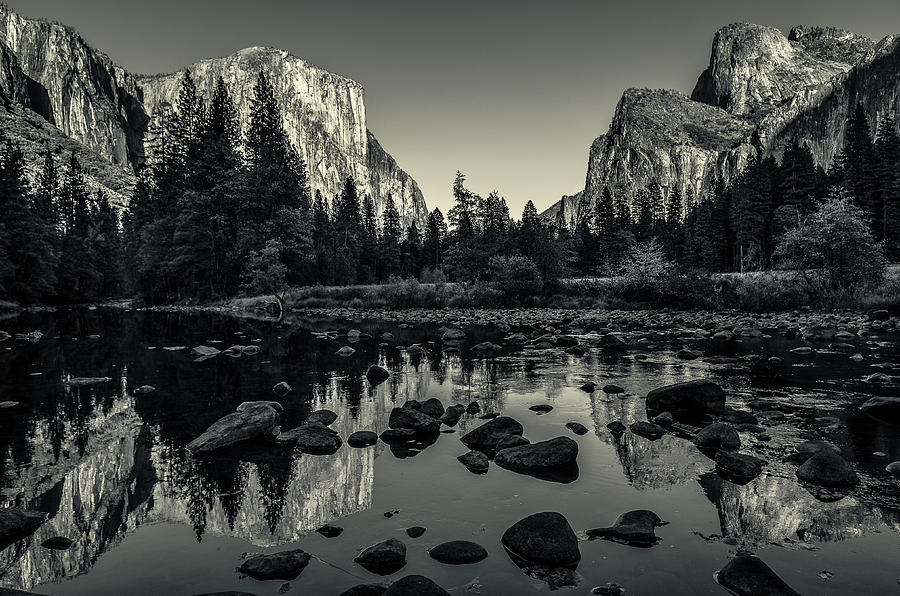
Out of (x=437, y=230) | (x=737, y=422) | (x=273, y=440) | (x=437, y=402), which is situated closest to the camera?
(x=273, y=440)

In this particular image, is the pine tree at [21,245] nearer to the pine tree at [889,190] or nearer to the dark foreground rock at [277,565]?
the dark foreground rock at [277,565]

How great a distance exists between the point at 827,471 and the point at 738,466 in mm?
903

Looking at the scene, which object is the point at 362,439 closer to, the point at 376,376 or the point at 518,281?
the point at 376,376

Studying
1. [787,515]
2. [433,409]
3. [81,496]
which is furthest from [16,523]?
[787,515]

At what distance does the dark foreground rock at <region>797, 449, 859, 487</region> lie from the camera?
572cm

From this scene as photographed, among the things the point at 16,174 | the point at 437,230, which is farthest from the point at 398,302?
the point at 437,230

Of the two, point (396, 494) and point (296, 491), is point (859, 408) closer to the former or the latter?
point (396, 494)

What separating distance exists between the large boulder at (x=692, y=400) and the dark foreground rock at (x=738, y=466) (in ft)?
8.04

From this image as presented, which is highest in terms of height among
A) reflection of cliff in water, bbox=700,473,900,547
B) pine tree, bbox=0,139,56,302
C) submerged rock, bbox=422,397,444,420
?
pine tree, bbox=0,139,56,302

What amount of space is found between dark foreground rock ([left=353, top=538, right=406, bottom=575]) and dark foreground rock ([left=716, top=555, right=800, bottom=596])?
257 cm

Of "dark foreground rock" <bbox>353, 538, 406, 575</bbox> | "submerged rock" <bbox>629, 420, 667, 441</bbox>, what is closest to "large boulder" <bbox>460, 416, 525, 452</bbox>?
"submerged rock" <bbox>629, 420, 667, 441</bbox>

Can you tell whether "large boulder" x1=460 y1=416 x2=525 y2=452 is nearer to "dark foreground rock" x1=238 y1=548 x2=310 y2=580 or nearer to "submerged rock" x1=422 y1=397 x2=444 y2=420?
"submerged rock" x1=422 y1=397 x2=444 y2=420

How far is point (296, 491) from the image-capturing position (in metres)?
5.91

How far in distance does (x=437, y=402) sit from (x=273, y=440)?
10.1ft
